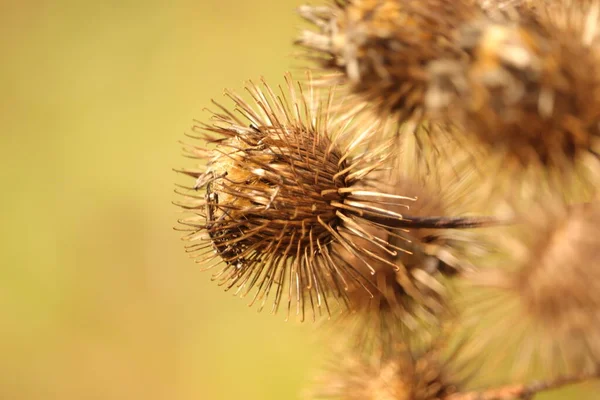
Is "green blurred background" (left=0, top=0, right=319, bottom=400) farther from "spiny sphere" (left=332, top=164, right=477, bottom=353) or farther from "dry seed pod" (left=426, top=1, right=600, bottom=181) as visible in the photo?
"dry seed pod" (left=426, top=1, right=600, bottom=181)

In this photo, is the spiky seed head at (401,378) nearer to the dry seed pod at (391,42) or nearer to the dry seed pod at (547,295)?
the dry seed pod at (547,295)

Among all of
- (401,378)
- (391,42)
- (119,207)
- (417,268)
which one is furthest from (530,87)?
(119,207)

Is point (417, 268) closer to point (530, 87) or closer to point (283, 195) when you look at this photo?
point (283, 195)

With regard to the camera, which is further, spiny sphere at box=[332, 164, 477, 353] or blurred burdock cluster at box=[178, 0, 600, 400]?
spiny sphere at box=[332, 164, 477, 353]

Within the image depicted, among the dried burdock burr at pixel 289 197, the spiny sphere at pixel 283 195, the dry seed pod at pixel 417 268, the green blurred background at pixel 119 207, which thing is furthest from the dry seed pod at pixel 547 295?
the green blurred background at pixel 119 207

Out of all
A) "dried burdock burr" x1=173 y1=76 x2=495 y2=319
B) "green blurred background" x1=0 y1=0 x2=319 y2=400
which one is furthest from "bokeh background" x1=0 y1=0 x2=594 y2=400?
"dried burdock burr" x1=173 y1=76 x2=495 y2=319

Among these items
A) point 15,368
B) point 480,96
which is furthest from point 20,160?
point 480,96
